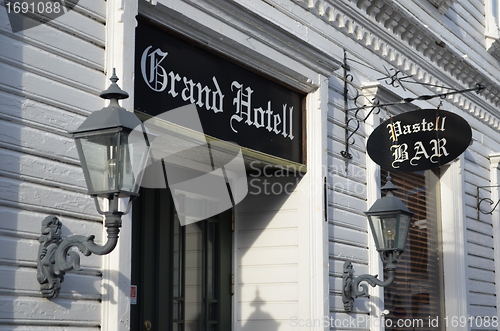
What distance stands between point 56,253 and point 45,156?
0.60m

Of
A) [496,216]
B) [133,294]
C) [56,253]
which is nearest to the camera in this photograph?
[56,253]

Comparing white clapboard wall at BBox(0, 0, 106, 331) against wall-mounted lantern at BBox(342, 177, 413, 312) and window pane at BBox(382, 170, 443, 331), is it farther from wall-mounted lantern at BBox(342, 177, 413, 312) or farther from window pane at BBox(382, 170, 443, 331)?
window pane at BBox(382, 170, 443, 331)

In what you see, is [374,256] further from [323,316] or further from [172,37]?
[172,37]

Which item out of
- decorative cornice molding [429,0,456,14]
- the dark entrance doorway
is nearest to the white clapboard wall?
the dark entrance doorway

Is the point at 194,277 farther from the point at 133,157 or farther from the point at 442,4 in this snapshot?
the point at 442,4

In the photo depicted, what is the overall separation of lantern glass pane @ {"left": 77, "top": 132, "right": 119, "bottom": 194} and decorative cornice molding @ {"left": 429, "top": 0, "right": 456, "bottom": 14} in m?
7.10

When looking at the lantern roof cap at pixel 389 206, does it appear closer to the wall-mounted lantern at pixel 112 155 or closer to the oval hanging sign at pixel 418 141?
the oval hanging sign at pixel 418 141

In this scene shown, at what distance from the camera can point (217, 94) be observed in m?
5.89

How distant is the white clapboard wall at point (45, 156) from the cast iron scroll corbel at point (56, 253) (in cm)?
5

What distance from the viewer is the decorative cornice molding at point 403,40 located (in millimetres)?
7723

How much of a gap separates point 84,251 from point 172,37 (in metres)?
2.11

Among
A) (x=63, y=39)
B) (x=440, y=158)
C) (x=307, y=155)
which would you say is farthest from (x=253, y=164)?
(x=63, y=39)

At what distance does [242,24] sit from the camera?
6.08 meters

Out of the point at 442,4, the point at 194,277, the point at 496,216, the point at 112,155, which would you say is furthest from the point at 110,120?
the point at 496,216
